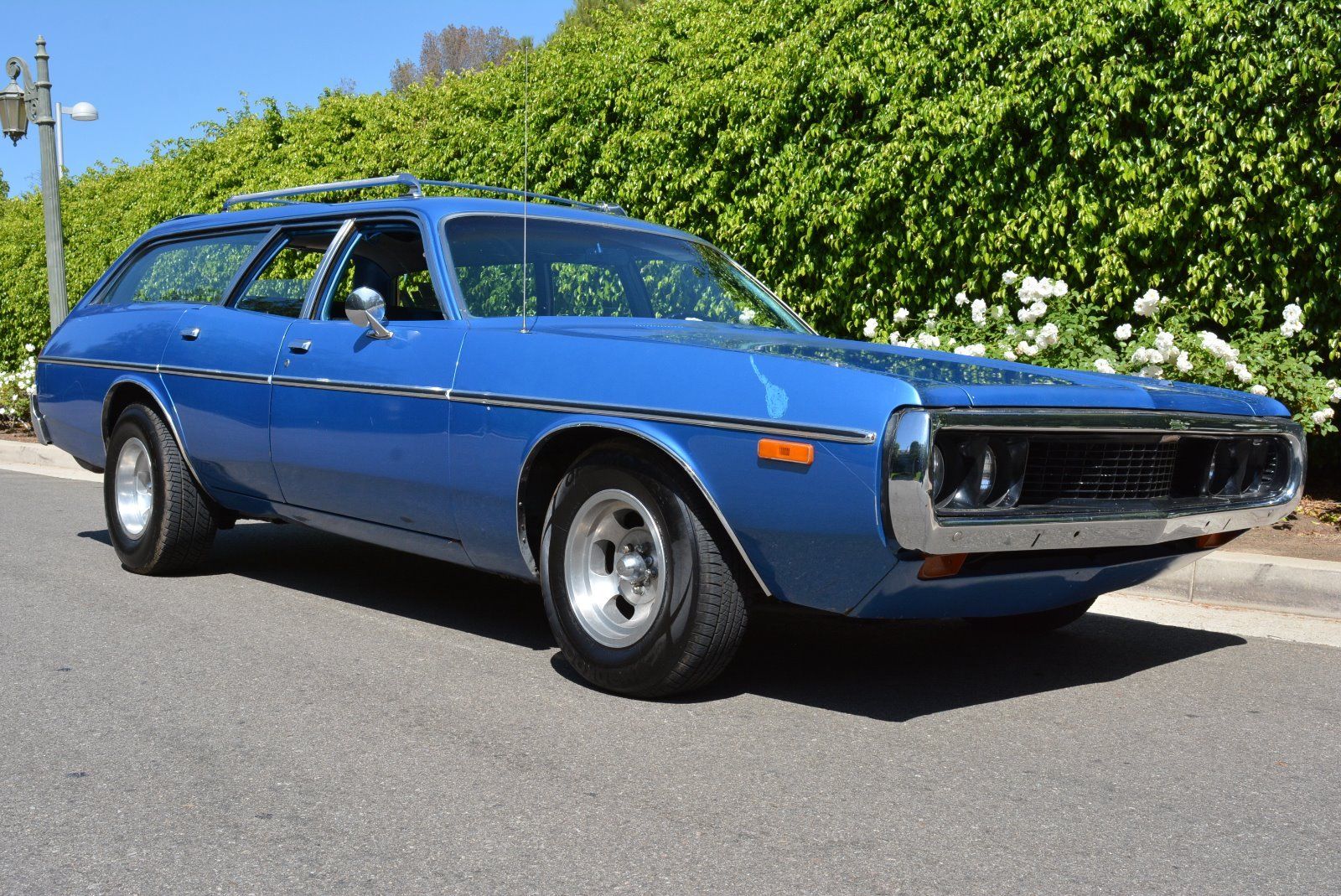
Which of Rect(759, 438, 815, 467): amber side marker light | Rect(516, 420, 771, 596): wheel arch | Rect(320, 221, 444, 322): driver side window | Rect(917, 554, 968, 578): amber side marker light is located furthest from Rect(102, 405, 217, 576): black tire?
Rect(917, 554, 968, 578): amber side marker light

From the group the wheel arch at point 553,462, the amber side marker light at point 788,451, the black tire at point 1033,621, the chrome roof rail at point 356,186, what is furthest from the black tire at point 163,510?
the black tire at point 1033,621

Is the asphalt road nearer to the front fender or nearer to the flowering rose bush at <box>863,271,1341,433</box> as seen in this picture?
the front fender

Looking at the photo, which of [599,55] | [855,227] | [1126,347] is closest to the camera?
[1126,347]

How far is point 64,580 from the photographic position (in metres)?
6.03

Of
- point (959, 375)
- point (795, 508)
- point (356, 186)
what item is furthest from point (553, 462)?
point (356, 186)

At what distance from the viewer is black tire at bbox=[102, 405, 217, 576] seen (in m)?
5.80

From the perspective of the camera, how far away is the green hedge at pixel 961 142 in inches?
281

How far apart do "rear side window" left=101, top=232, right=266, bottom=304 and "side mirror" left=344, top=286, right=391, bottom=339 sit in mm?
1307

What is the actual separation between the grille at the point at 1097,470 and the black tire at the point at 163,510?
3661mm

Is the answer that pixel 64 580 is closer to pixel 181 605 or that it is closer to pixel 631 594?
pixel 181 605

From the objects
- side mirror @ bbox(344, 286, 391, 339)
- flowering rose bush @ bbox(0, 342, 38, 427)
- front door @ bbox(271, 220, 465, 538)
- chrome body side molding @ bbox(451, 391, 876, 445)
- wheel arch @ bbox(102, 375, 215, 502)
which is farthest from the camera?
flowering rose bush @ bbox(0, 342, 38, 427)

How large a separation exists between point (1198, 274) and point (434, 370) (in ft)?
15.2

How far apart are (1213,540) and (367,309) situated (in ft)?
9.58

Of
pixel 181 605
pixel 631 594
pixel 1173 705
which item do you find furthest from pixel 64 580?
pixel 1173 705
